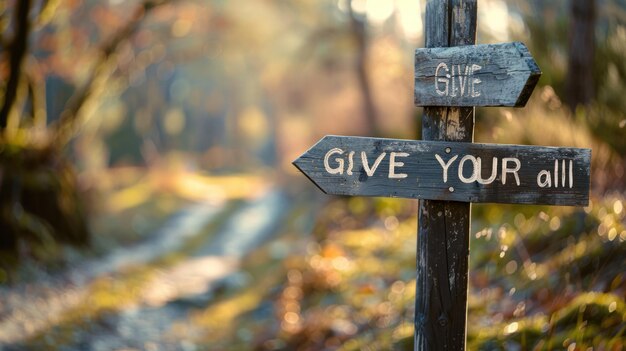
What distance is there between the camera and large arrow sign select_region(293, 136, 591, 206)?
2.97m

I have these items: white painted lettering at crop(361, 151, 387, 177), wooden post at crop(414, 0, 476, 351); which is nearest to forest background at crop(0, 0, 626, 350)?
wooden post at crop(414, 0, 476, 351)

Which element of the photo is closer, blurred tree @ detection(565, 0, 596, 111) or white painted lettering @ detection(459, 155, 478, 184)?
white painted lettering @ detection(459, 155, 478, 184)

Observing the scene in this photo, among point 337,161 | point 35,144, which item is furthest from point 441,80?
point 35,144

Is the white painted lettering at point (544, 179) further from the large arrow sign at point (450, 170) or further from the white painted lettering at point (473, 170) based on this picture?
the white painted lettering at point (473, 170)

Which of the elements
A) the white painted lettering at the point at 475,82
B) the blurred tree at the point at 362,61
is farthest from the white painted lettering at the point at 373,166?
the blurred tree at the point at 362,61

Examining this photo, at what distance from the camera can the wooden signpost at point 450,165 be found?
2.97 m

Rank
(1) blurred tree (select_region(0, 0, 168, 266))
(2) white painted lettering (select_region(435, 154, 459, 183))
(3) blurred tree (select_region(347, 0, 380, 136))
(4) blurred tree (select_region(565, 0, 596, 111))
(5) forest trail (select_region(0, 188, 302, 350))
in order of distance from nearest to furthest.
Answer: (2) white painted lettering (select_region(435, 154, 459, 183))
(4) blurred tree (select_region(565, 0, 596, 111))
(5) forest trail (select_region(0, 188, 302, 350))
(1) blurred tree (select_region(0, 0, 168, 266))
(3) blurred tree (select_region(347, 0, 380, 136))

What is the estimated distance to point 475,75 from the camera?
2.97 metres

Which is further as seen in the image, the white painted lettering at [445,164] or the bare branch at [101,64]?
the bare branch at [101,64]

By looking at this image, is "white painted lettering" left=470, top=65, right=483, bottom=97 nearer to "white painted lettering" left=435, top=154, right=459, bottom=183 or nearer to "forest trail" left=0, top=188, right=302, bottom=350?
"white painted lettering" left=435, top=154, right=459, bottom=183

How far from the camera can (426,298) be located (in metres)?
3.08

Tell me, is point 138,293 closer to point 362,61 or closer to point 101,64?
point 101,64

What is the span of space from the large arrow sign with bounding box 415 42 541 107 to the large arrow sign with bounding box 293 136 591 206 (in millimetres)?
211

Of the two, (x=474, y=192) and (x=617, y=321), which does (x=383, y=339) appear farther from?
(x=474, y=192)
